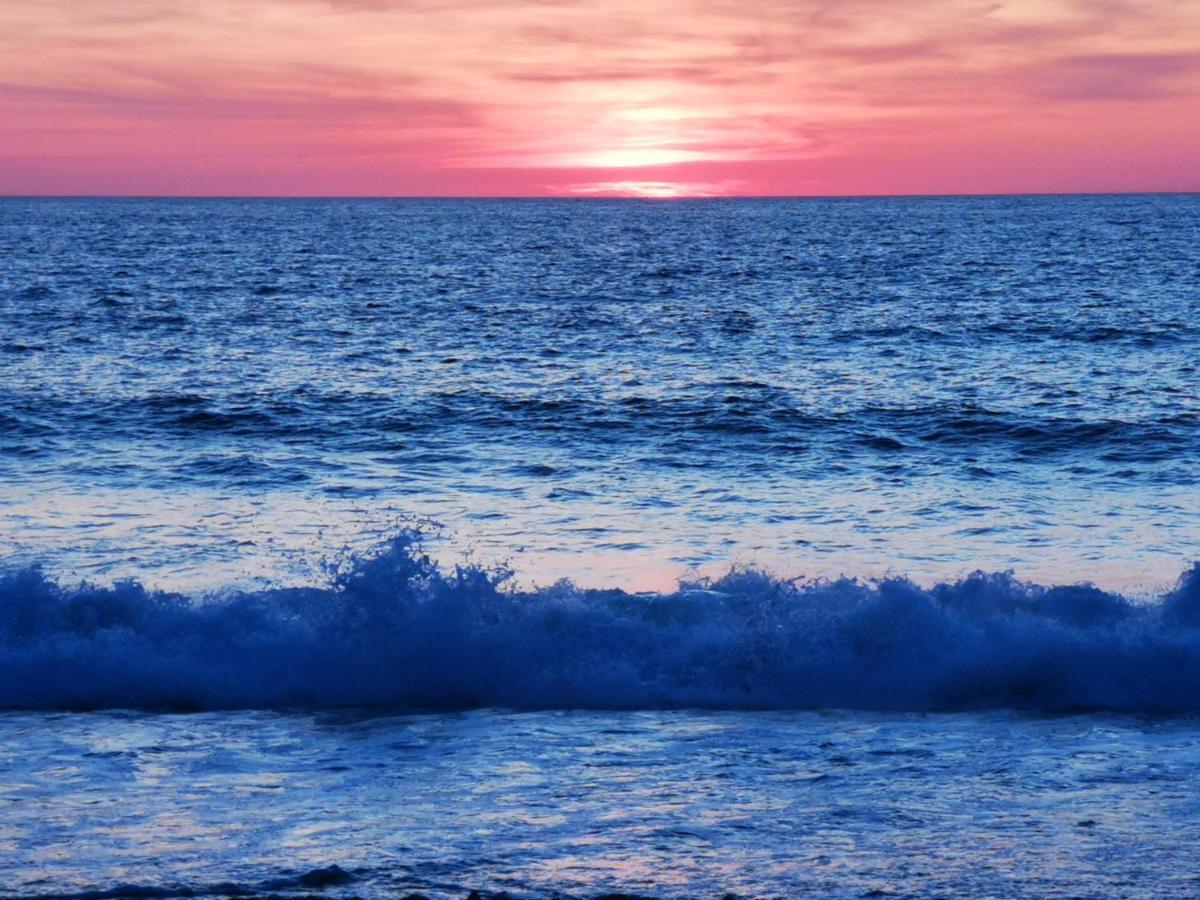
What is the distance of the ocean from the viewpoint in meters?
7.57

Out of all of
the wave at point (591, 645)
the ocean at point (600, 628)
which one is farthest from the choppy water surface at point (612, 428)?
the wave at point (591, 645)

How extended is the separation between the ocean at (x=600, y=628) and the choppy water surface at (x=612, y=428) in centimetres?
13

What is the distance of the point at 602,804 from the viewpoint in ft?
26.8

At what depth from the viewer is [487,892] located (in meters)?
6.83

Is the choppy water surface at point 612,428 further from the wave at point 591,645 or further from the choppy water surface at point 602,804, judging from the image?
the choppy water surface at point 602,804

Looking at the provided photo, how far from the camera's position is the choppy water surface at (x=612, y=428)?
15367 mm

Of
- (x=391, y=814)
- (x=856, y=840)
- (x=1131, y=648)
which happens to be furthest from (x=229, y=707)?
(x=1131, y=648)

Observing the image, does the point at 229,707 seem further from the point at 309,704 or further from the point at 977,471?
the point at 977,471

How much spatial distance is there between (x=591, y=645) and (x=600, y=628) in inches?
8.8

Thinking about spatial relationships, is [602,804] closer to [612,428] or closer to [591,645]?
[591,645]

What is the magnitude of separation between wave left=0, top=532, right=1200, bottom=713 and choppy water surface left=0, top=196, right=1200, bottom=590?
60.3 inches

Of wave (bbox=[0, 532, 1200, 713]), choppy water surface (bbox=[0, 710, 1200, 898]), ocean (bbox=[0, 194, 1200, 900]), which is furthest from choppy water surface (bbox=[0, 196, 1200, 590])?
choppy water surface (bbox=[0, 710, 1200, 898])

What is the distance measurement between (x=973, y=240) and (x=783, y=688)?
96278mm

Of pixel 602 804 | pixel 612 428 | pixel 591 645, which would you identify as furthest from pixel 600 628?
pixel 612 428
